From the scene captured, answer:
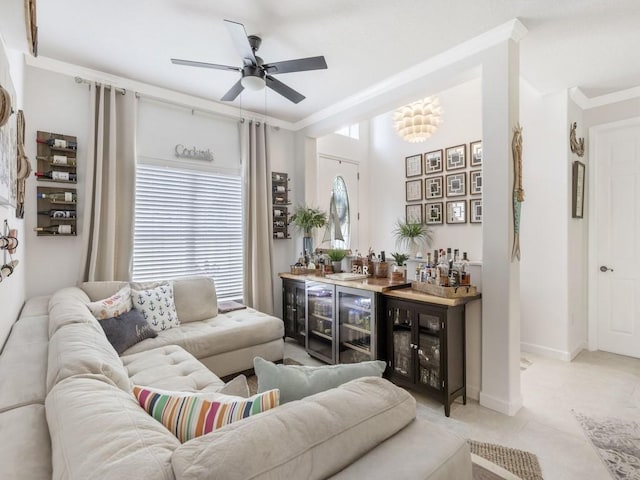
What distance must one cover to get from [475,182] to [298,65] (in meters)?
3.04

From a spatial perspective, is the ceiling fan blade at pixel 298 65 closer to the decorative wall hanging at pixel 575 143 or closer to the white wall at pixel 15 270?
the white wall at pixel 15 270

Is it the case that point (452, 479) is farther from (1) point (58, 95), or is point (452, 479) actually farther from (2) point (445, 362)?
(1) point (58, 95)

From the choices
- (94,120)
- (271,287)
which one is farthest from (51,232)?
(271,287)

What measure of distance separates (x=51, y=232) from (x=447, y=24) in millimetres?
3635

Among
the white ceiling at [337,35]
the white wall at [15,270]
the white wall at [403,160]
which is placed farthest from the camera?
the white wall at [403,160]

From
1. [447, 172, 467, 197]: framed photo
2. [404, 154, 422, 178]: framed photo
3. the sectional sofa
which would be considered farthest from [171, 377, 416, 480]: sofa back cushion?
[404, 154, 422, 178]: framed photo

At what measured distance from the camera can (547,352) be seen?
3.54 metres

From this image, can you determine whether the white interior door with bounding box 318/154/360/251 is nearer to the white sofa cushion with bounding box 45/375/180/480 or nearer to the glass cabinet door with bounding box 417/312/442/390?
the glass cabinet door with bounding box 417/312/442/390

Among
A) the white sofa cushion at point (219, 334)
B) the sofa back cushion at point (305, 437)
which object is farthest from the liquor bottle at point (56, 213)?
the sofa back cushion at point (305, 437)

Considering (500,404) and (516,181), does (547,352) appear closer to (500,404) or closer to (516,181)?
(500,404)

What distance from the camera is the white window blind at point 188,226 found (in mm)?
3432

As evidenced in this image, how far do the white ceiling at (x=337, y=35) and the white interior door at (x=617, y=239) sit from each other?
0.67m

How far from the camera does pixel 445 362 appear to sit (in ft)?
7.86

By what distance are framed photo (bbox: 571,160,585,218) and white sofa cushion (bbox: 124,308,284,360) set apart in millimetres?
3345
